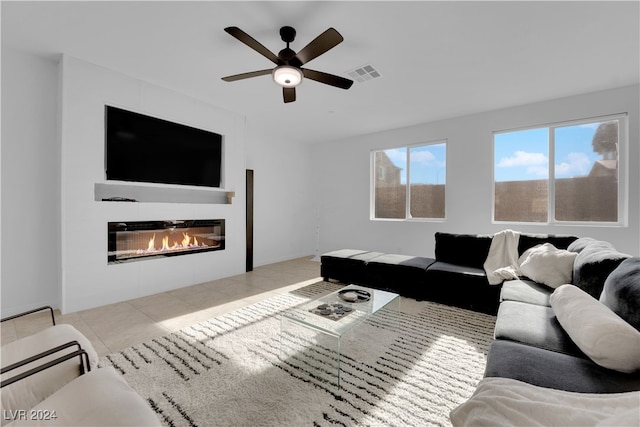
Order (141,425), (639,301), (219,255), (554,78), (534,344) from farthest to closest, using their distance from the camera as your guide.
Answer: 1. (219,255)
2. (554,78)
3. (534,344)
4. (639,301)
5. (141,425)

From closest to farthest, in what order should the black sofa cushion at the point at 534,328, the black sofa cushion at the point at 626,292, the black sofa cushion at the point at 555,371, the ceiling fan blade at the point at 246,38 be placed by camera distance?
the black sofa cushion at the point at 555,371 → the black sofa cushion at the point at 626,292 → the black sofa cushion at the point at 534,328 → the ceiling fan blade at the point at 246,38

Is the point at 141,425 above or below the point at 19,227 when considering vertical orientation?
below

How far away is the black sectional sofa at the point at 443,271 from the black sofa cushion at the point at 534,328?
3.15 ft

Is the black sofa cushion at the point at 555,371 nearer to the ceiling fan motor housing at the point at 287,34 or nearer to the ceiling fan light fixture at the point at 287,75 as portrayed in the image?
the ceiling fan light fixture at the point at 287,75

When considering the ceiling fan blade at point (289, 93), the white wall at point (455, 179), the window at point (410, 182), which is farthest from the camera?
the window at point (410, 182)

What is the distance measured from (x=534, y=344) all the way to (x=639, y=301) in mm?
498

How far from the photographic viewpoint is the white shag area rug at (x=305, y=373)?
155 cm

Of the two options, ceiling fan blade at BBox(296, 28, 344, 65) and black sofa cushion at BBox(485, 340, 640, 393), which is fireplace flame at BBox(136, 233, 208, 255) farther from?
black sofa cushion at BBox(485, 340, 640, 393)

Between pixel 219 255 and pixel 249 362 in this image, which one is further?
pixel 219 255

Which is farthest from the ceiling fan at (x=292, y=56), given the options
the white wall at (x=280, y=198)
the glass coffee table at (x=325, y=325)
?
the white wall at (x=280, y=198)

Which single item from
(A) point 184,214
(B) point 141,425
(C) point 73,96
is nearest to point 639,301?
(B) point 141,425

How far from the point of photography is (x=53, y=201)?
3.18 metres

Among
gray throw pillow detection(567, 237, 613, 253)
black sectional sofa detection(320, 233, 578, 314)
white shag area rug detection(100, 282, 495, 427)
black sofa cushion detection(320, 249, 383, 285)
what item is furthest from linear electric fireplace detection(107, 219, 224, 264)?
gray throw pillow detection(567, 237, 613, 253)

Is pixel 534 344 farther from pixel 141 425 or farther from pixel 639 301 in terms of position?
pixel 141 425
